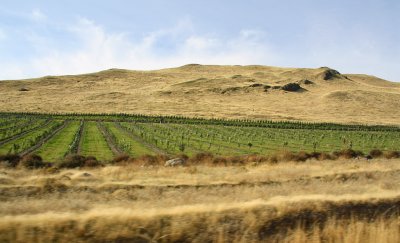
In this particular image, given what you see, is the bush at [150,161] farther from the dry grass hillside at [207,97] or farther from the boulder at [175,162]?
the dry grass hillside at [207,97]

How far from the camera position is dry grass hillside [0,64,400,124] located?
393ft

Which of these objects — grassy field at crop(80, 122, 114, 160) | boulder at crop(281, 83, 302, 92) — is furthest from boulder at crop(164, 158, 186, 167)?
boulder at crop(281, 83, 302, 92)

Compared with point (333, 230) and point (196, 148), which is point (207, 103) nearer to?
point (196, 148)

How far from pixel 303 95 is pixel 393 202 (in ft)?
499

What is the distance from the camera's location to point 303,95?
522ft

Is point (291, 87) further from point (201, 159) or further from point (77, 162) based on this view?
point (77, 162)

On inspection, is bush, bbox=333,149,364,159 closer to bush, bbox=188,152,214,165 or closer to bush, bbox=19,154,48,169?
bush, bbox=188,152,214,165

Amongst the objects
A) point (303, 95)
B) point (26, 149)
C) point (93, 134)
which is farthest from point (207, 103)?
point (26, 149)

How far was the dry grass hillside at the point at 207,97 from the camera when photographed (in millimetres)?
119688

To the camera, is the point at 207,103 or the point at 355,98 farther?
the point at 355,98

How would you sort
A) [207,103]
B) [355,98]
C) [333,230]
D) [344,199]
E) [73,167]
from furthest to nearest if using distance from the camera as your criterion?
[355,98]
[207,103]
[73,167]
[344,199]
[333,230]

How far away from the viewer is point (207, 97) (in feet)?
498

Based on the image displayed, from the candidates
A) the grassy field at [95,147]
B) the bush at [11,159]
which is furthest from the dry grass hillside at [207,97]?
the bush at [11,159]

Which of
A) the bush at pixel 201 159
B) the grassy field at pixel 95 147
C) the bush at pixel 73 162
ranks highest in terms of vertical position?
the bush at pixel 73 162
